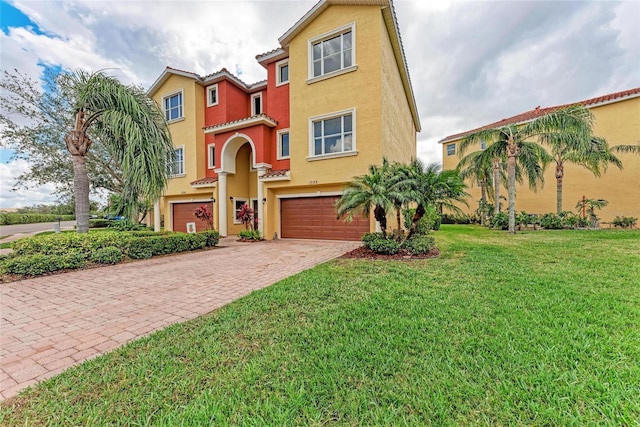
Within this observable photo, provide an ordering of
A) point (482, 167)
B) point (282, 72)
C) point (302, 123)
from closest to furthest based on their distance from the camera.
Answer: point (302, 123) < point (282, 72) < point (482, 167)

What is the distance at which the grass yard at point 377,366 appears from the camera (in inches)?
76.4

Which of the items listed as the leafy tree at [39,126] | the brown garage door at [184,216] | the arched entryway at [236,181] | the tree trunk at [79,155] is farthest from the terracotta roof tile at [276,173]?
the leafy tree at [39,126]

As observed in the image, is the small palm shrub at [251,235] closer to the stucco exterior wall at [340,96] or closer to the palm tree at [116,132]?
the stucco exterior wall at [340,96]

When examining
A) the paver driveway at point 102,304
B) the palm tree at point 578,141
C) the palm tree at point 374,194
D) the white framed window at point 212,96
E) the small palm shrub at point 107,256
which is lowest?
the paver driveway at point 102,304

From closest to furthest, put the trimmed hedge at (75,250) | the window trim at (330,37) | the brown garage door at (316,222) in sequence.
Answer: the trimmed hedge at (75,250), the window trim at (330,37), the brown garage door at (316,222)

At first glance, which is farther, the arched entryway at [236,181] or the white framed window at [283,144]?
the white framed window at [283,144]

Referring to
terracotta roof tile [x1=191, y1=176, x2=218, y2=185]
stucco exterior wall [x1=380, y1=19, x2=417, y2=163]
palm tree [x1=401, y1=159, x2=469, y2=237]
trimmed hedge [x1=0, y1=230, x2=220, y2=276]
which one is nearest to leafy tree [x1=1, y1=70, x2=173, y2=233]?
trimmed hedge [x1=0, y1=230, x2=220, y2=276]

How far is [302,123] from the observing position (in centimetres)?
1270

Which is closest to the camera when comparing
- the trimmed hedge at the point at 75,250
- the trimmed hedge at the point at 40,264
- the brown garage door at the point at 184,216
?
the trimmed hedge at the point at 40,264

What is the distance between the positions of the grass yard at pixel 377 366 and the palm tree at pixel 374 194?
3.53 m

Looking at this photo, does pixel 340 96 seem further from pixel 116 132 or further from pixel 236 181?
pixel 116 132

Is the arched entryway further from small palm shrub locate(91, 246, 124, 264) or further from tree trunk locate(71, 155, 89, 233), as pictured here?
tree trunk locate(71, 155, 89, 233)

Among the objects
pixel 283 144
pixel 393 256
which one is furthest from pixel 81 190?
pixel 393 256

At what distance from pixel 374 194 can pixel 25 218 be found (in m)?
46.8
